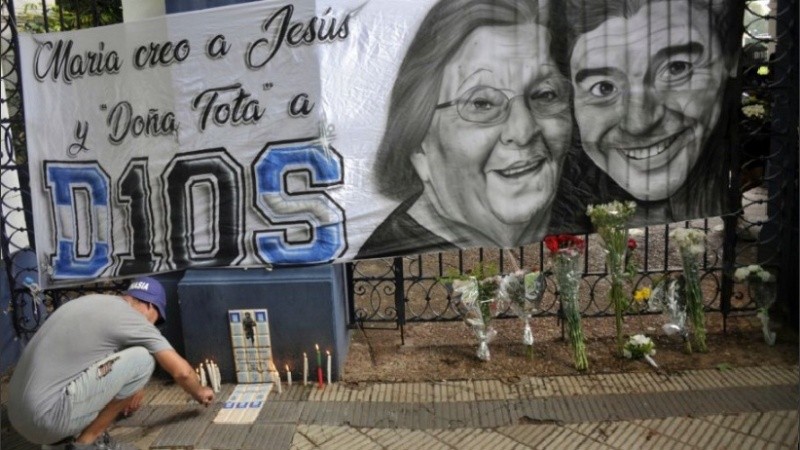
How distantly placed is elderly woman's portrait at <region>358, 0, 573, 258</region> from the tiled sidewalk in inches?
39.2

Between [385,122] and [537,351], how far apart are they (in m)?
1.91

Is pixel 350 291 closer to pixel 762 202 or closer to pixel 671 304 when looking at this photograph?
pixel 671 304

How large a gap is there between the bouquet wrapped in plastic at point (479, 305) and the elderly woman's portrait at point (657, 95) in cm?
116

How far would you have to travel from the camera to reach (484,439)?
156 inches

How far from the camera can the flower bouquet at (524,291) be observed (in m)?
4.72

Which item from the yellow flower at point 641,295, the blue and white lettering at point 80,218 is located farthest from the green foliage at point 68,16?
the yellow flower at point 641,295

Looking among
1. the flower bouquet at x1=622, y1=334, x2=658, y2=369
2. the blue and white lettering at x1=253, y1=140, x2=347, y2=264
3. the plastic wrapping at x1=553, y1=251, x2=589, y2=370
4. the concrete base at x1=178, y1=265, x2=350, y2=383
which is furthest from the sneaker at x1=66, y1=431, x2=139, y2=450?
the flower bouquet at x1=622, y1=334, x2=658, y2=369

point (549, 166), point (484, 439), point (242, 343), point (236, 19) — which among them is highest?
point (236, 19)

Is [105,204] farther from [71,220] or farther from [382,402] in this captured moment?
[382,402]

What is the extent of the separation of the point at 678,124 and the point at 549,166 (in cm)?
92

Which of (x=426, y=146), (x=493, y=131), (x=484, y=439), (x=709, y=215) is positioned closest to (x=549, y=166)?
(x=493, y=131)

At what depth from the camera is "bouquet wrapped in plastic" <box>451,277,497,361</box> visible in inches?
184

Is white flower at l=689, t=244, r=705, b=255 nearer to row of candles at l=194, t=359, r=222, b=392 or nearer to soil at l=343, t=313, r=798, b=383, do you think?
soil at l=343, t=313, r=798, b=383

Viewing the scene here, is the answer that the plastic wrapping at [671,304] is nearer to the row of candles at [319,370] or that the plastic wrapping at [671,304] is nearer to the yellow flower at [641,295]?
the yellow flower at [641,295]
